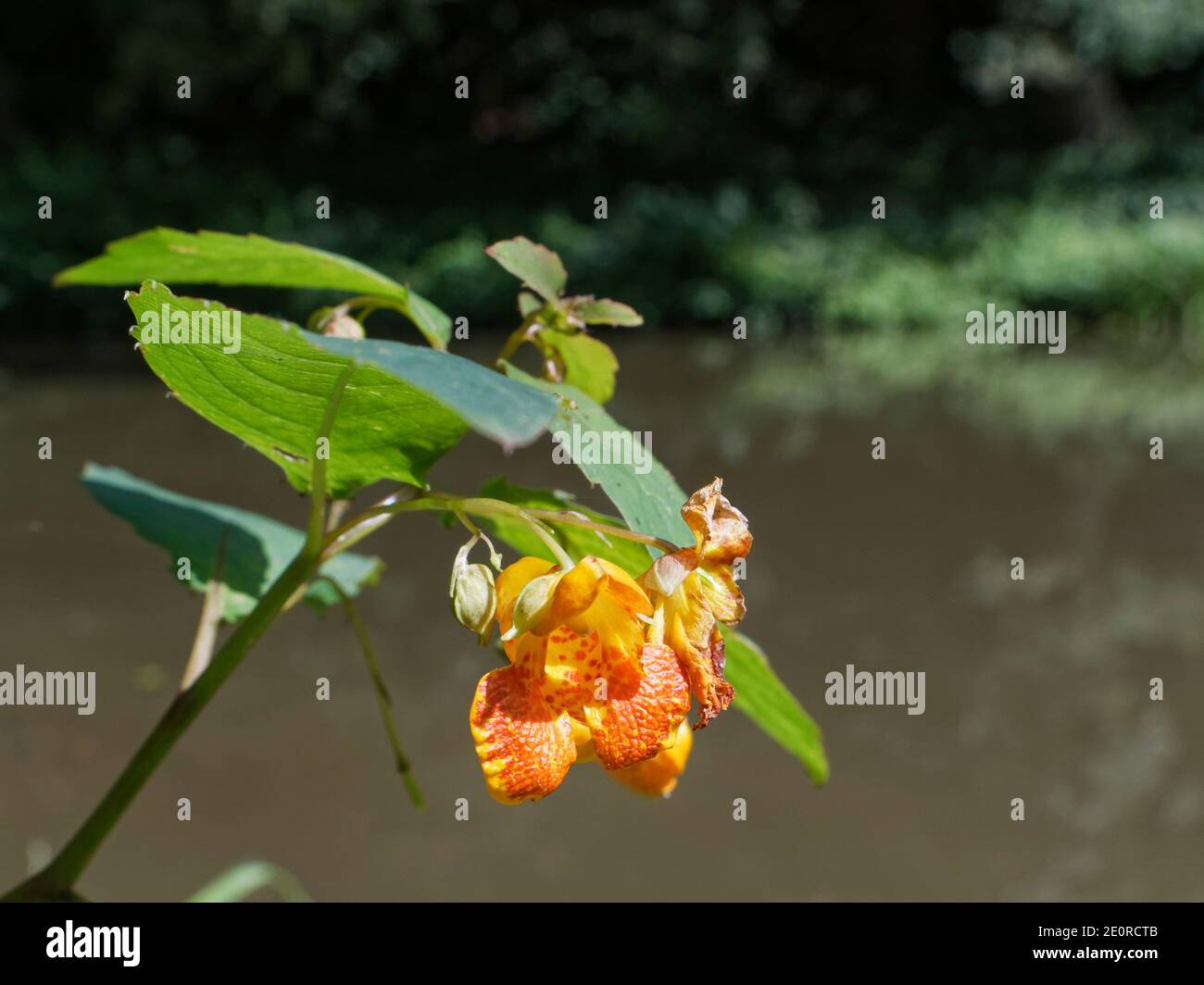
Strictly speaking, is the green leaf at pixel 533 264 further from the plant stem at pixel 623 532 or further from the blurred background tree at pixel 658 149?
the blurred background tree at pixel 658 149

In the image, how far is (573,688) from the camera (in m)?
0.31

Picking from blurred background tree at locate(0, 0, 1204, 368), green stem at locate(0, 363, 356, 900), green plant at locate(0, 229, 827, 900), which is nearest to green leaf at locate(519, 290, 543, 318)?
green plant at locate(0, 229, 827, 900)

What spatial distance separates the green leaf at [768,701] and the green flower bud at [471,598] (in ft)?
0.37

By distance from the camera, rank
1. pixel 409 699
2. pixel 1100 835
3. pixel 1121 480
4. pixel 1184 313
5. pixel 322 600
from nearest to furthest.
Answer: pixel 322 600 → pixel 1100 835 → pixel 409 699 → pixel 1121 480 → pixel 1184 313

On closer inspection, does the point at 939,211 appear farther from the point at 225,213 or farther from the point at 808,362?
the point at 225,213

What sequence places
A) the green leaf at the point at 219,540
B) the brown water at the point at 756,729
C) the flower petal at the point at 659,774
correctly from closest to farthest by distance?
the flower petal at the point at 659,774 → the green leaf at the point at 219,540 → the brown water at the point at 756,729

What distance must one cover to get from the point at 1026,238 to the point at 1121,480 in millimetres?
3615

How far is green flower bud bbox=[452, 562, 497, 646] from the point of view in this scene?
12.5 inches

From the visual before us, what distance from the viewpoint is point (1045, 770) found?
2434 millimetres

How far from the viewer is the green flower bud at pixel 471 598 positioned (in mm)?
317

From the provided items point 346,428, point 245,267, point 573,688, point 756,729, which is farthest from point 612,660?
point 756,729

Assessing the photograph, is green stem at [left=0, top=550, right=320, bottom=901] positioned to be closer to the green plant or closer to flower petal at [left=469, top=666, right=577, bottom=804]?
the green plant

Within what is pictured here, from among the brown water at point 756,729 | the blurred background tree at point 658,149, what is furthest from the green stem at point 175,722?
the blurred background tree at point 658,149

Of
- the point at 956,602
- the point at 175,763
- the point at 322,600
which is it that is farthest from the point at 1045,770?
the point at 322,600
